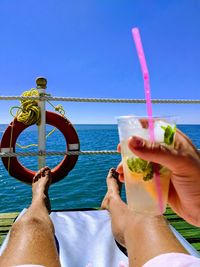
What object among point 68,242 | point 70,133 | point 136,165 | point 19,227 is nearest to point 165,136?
point 136,165

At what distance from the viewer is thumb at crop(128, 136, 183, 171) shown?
1.79 feet

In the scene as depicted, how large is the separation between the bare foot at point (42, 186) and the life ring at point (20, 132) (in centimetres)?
26

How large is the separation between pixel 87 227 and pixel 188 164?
0.98 meters

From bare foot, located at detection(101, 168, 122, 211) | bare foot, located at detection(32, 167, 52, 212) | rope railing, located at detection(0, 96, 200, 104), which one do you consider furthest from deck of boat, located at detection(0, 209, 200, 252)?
rope railing, located at detection(0, 96, 200, 104)

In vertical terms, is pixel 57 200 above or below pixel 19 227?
below

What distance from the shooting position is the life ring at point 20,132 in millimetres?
2346

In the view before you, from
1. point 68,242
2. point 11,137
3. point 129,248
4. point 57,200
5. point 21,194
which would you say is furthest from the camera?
point 21,194

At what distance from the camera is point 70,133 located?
8.11ft

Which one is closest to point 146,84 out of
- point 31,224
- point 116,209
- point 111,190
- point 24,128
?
point 31,224

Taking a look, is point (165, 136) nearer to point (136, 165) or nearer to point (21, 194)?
point (136, 165)

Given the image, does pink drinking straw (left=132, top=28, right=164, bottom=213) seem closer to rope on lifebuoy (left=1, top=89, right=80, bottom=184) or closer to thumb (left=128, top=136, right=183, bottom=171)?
thumb (left=128, top=136, right=183, bottom=171)

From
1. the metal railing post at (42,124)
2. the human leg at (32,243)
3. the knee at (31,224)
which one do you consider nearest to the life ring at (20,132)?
the metal railing post at (42,124)

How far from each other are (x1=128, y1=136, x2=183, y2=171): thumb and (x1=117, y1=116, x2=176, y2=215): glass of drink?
0.07 feet

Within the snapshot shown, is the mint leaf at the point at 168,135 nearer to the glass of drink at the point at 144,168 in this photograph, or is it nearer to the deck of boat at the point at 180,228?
the glass of drink at the point at 144,168
